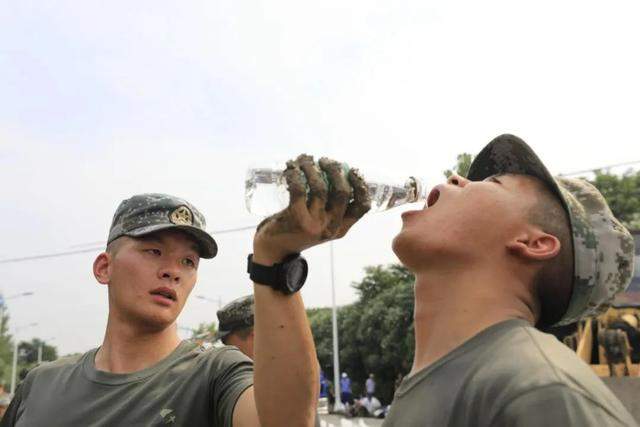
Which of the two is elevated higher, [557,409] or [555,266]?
[555,266]

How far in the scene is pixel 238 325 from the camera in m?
4.98

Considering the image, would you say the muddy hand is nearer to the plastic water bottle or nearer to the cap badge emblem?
the plastic water bottle

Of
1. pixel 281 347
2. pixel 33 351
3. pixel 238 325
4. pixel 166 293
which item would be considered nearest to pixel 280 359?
pixel 281 347

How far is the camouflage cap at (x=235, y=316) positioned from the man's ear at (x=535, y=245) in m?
3.24

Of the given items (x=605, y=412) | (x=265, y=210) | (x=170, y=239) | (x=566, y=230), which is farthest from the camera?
(x=170, y=239)

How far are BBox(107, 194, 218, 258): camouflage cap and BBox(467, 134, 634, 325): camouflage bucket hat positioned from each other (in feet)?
4.37

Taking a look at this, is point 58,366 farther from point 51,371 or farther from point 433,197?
point 433,197

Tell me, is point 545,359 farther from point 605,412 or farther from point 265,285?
point 265,285

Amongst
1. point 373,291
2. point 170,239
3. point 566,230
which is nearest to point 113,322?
point 170,239

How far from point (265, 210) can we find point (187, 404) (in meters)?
0.73

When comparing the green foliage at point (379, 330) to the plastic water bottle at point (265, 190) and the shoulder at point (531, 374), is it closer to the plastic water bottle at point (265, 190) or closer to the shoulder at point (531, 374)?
the plastic water bottle at point (265, 190)

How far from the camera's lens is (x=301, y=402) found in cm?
198

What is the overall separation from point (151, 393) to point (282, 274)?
0.86m

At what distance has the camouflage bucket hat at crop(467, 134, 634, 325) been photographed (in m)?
1.89
